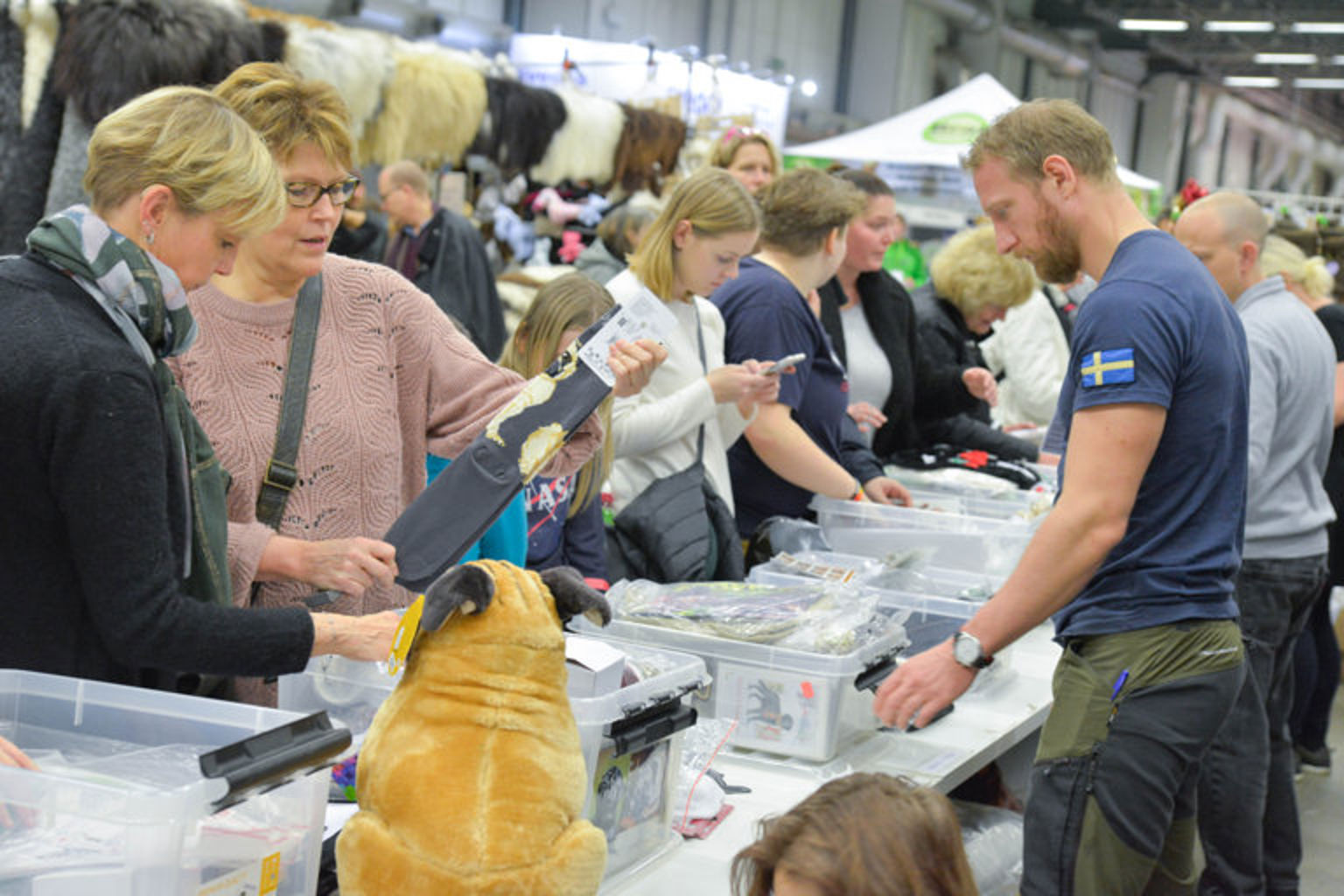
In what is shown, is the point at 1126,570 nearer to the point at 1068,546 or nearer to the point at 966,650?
the point at 1068,546

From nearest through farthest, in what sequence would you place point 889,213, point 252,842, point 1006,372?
point 252,842 → point 889,213 → point 1006,372

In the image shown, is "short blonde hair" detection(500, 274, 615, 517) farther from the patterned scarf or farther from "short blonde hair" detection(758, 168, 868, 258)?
the patterned scarf

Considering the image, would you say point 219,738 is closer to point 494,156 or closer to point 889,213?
point 889,213

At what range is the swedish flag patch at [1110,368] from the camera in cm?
173

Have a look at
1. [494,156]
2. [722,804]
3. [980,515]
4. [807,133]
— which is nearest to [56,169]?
[494,156]

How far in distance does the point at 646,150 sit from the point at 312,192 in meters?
4.66

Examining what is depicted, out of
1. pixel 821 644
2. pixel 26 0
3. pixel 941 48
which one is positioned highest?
pixel 941 48

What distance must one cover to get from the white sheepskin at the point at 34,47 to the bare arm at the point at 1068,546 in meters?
3.19

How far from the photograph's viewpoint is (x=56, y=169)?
3.88 metres

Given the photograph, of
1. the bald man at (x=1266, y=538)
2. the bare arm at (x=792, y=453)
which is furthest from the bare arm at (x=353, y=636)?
the bald man at (x=1266, y=538)

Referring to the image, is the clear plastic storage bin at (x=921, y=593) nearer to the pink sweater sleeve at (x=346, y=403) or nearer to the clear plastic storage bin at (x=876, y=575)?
the clear plastic storage bin at (x=876, y=575)

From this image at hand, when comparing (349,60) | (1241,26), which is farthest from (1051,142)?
(1241,26)

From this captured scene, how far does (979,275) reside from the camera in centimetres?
395

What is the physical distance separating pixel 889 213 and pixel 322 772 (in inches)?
104
